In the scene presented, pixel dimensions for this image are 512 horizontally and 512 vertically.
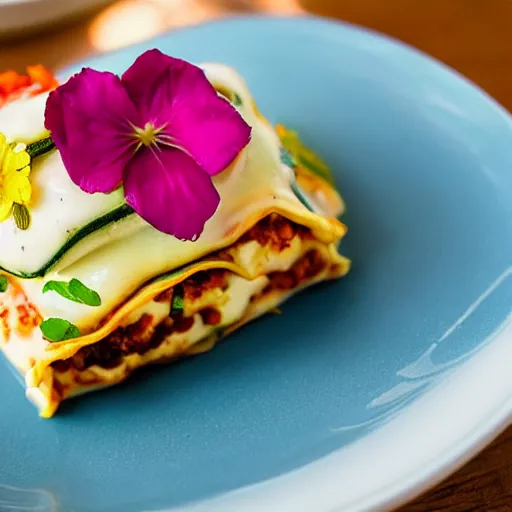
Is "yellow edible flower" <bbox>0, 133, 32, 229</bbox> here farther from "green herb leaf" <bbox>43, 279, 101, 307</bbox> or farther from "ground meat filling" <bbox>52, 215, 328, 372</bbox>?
"ground meat filling" <bbox>52, 215, 328, 372</bbox>

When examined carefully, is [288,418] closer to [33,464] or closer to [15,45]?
[33,464]

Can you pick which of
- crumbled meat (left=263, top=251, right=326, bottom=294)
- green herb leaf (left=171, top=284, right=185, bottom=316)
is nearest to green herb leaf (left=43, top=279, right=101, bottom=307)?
green herb leaf (left=171, top=284, right=185, bottom=316)

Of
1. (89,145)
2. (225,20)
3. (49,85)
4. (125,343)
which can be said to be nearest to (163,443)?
(125,343)

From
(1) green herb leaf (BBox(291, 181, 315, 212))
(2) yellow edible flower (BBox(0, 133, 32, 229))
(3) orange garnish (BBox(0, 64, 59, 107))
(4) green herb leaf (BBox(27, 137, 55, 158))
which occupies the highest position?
(3) orange garnish (BBox(0, 64, 59, 107))

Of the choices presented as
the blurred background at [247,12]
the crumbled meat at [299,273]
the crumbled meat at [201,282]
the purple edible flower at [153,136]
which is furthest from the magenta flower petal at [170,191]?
the blurred background at [247,12]

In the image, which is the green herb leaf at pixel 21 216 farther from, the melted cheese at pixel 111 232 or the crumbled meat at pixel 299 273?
the crumbled meat at pixel 299 273

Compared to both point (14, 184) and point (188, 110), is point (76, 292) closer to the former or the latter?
point (14, 184)
